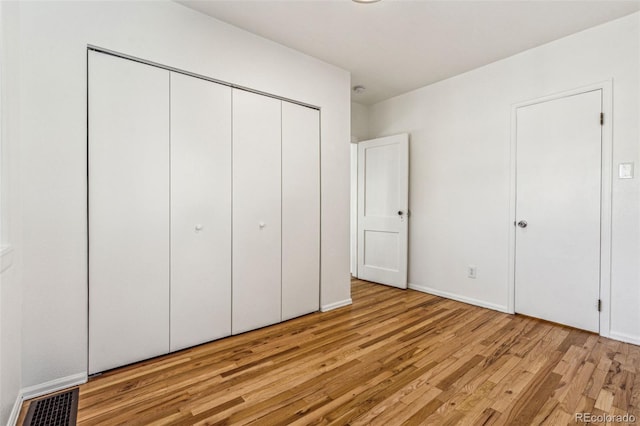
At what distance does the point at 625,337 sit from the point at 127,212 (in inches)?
156

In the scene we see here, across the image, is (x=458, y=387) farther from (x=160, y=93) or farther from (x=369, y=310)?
(x=160, y=93)

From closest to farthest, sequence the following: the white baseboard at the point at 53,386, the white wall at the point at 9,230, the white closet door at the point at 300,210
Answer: the white wall at the point at 9,230 → the white baseboard at the point at 53,386 → the white closet door at the point at 300,210

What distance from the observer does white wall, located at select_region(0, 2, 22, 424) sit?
1424 millimetres

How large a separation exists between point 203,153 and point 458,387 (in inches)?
95.1

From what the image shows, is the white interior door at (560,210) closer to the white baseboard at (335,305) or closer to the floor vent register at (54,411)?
the white baseboard at (335,305)

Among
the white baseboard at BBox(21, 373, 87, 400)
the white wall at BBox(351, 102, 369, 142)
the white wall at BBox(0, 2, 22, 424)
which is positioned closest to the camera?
the white wall at BBox(0, 2, 22, 424)

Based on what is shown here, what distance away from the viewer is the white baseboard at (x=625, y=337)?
243 cm

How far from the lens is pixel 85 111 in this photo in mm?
1935

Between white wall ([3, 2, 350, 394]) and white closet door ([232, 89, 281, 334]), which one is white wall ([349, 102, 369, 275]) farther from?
white wall ([3, 2, 350, 394])

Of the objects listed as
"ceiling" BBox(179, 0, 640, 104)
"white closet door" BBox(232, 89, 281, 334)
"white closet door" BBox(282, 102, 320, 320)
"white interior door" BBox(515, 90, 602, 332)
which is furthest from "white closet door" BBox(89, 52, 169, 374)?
"white interior door" BBox(515, 90, 602, 332)

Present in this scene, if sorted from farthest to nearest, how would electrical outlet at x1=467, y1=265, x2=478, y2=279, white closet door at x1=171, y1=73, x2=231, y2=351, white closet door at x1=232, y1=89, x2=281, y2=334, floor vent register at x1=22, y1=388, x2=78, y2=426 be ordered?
electrical outlet at x1=467, y1=265, x2=478, y2=279 < white closet door at x1=232, y1=89, x2=281, y2=334 < white closet door at x1=171, y1=73, x2=231, y2=351 < floor vent register at x1=22, y1=388, x2=78, y2=426

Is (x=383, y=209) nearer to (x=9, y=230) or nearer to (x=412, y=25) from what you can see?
(x=412, y=25)

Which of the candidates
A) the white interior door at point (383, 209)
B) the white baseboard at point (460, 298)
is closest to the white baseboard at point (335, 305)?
the white interior door at point (383, 209)

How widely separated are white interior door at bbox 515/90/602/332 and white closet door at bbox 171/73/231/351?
287 cm
